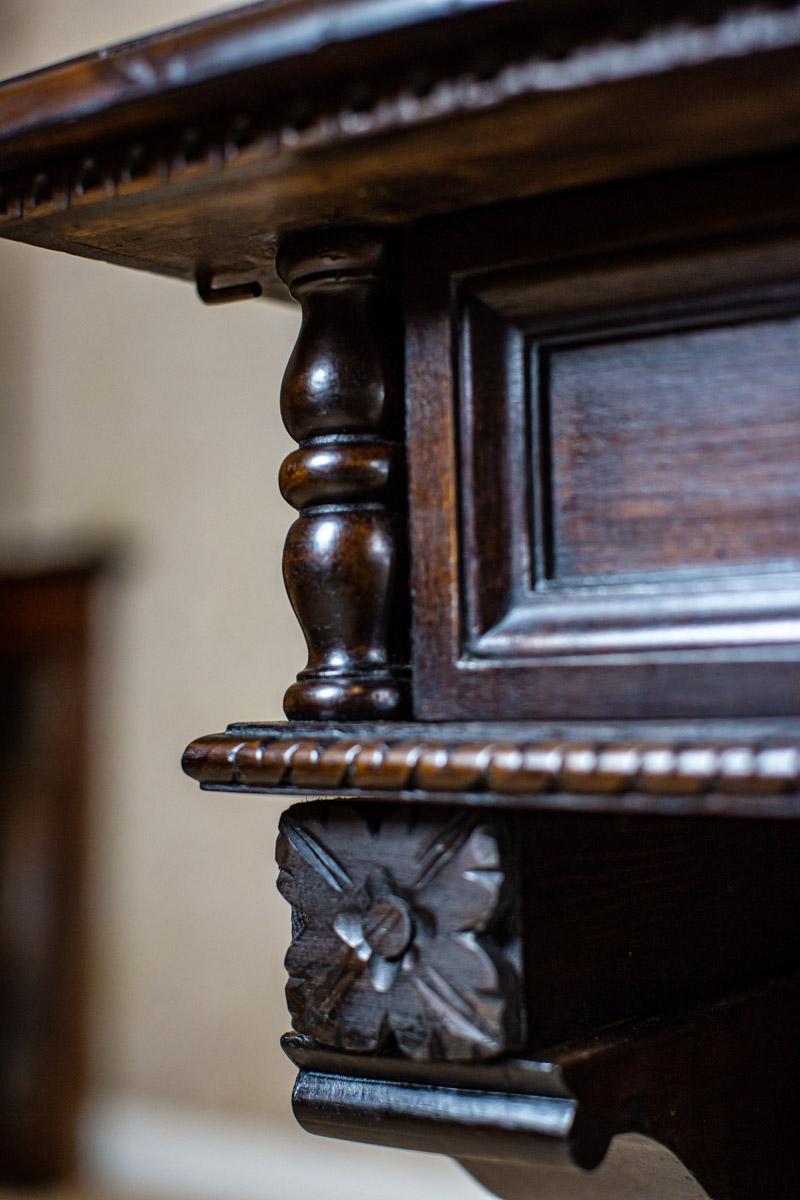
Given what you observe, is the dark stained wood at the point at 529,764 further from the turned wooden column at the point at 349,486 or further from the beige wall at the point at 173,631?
the beige wall at the point at 173,631

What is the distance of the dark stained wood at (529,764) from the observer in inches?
15.2

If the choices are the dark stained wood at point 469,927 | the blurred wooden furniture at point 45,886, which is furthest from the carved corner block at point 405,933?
the blurred wooden furniture at point 45,886

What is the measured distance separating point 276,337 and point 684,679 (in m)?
2.69

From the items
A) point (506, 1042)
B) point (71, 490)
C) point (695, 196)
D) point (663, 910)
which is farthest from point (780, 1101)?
point (71, 490)

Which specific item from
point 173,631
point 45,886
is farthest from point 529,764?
point 45,886

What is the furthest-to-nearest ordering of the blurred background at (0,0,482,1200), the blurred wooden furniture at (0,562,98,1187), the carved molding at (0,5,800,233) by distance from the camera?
1. the blurred wooden furniture at (0,562,98,1187)
2. the blurred background at (0,0,482,1200)
3. the carved molding at (0,5,800,233)

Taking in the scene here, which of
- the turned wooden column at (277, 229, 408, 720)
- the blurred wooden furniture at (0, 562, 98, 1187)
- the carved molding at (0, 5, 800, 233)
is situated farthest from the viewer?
the blurred wooden furniture at (0, 562, 98, 1187)

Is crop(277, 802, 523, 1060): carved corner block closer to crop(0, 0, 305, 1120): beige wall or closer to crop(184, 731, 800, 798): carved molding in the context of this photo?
crop(184, 731, 800, 798): carved molding

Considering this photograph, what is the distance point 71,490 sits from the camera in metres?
3.44

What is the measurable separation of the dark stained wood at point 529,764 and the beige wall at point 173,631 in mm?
2403

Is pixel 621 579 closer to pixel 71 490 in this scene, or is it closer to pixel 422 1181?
pixel 422 1181

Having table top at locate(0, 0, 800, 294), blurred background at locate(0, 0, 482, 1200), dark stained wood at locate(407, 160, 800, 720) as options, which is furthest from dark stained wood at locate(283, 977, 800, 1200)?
blurred background at locate(0, 0, 482, 1200)

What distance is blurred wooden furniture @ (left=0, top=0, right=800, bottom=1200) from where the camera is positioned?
1.33 feet

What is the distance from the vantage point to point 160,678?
3166 mm
